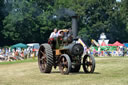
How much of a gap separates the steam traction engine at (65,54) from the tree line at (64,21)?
3004 cm

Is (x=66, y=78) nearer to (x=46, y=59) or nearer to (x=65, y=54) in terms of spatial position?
(x=65, y=54)

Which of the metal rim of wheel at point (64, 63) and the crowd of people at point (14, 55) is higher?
Result: the crowd of people at point (14, 55)

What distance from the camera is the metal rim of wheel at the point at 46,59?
547 inches

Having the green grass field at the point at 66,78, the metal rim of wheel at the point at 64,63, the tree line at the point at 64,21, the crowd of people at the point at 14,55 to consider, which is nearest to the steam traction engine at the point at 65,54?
the metal rim of wheel at the point at 64,63

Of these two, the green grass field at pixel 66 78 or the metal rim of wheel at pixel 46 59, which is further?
the metal rim of wheel at pixel 46 59

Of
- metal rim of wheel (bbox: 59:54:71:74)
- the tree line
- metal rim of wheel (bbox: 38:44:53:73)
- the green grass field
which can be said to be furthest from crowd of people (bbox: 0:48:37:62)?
metal rim of wheel (bbox: 59:54:71:74)

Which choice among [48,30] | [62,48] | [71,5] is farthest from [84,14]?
[62,48]

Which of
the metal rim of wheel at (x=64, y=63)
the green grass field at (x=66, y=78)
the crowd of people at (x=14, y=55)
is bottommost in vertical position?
the green grass field at (x=66, y=78)

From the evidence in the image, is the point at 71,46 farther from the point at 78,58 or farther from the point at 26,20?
the point at 26,20

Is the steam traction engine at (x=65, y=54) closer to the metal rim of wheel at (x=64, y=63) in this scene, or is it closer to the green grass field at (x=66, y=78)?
the metal rim of wheel at (x=64, y=63)

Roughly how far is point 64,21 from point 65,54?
46167 mm

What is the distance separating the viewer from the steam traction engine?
13.4m

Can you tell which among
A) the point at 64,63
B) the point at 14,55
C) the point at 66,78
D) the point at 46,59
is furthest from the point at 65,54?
the point at 14,55

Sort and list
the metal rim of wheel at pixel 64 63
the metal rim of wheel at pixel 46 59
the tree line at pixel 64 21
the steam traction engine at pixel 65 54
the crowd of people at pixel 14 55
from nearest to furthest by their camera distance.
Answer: the metal rim of wheel at pixel 64 63, the steam traction engine at pixel 65 54, the metal rim of wheel at pixel 46 59, the crowd of people at pixel 14 55, the tree line at pixel 64 21
